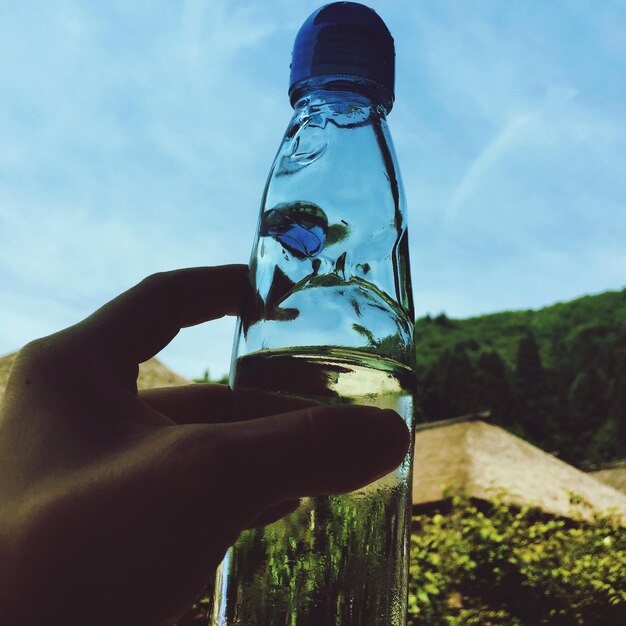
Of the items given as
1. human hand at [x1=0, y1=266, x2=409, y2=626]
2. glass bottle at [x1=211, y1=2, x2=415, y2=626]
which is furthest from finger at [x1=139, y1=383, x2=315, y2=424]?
human hand at [x1=0, y1=266, x2=409, y2=626]

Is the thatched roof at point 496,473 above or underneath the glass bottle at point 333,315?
above

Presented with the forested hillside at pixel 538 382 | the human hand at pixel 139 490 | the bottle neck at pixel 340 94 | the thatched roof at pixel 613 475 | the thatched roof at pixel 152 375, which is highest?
the forested hillside at pixel 538 382

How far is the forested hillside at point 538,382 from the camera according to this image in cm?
2359

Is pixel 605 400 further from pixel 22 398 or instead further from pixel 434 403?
pixel 22 398

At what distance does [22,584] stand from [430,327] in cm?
3142

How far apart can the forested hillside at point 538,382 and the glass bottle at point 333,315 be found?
18.4 m

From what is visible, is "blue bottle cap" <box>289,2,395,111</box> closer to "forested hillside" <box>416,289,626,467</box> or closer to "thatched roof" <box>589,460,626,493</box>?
"thatched roof" <box>589,460,626,493</box>

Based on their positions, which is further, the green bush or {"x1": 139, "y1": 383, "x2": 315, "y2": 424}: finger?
the green bush

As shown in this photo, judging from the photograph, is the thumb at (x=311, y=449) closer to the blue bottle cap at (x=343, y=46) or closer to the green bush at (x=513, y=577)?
the blue bottle cap at (x=343, y=46)

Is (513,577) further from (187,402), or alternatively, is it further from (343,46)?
(343,46)

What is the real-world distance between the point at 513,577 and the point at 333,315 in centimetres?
582

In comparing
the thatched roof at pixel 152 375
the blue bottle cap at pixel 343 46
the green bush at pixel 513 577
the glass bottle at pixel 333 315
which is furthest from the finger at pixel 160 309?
the green bush at pixel 513 577

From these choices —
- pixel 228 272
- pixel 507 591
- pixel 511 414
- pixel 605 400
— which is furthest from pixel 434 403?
pixel 228 272

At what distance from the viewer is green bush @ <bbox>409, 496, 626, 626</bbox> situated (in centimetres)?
599
